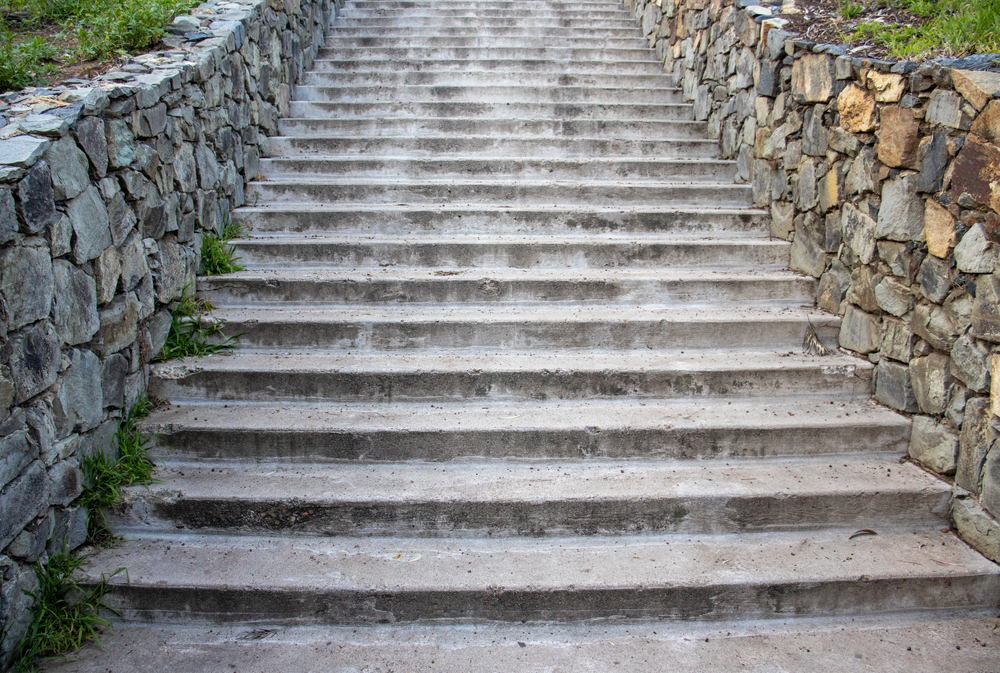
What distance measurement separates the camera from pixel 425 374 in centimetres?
304

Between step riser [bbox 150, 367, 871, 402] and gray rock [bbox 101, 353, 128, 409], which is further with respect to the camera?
step riser [bbox 150, 367, 871, 402]

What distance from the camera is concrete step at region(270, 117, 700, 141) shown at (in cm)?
482

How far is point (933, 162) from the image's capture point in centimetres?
268

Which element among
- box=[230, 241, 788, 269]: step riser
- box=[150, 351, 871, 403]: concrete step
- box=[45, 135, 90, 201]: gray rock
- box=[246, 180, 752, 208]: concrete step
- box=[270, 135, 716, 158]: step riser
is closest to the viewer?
box=[45, 135, 90, 201]: gray rock

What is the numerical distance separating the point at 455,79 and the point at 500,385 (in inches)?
138

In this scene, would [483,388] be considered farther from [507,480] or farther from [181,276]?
[181,276]

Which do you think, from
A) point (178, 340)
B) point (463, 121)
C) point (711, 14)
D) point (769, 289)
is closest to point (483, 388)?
point (178, 340)

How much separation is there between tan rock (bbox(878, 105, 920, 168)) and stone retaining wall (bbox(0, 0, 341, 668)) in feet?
11.4

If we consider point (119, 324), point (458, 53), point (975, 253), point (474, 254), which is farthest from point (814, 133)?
point (119, 324)

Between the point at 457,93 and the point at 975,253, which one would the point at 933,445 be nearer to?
the point at 975,253

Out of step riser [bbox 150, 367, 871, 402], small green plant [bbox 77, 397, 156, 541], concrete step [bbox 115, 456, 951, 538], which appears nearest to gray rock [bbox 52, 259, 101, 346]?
small green plant [bbox 77, 397, 156, 541]

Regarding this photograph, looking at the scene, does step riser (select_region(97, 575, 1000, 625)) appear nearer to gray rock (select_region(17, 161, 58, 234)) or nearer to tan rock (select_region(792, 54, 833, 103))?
gray rock (select_region(17, 161, 58, 234))

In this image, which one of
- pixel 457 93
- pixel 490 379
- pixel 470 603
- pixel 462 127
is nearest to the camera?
pixel 470 603

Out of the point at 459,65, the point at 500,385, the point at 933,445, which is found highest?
the point at 459,65
